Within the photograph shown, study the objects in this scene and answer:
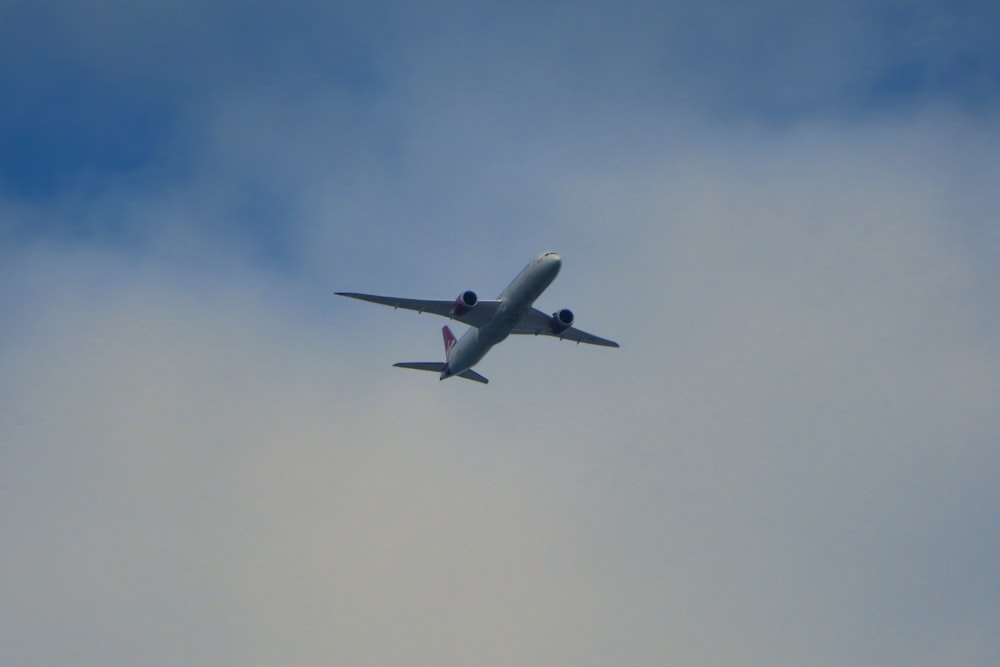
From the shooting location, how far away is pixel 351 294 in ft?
233

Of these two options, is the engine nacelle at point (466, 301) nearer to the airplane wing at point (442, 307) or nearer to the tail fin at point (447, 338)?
the airplane wing at point (442, 307)

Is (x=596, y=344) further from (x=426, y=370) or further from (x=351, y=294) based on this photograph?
(x=351, y=294)

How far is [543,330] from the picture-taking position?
79812mm

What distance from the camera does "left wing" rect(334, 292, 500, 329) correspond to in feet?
235

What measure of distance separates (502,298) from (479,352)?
247 inches

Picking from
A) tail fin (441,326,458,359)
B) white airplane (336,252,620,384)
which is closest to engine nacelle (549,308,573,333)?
white airplane (336,252,620,384)

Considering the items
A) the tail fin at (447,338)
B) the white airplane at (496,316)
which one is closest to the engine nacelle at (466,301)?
the white airplane at (496,316)

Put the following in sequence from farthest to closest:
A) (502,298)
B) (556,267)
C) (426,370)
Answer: (426,370)
(502,298)
(556,267)

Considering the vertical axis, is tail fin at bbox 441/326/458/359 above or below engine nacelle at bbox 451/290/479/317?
above

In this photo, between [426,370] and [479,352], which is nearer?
[479,352]

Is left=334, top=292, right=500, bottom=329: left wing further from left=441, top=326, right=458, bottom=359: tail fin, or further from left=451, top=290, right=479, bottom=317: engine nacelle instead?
left=441, top=326, right=458, bottom=359: tail fin

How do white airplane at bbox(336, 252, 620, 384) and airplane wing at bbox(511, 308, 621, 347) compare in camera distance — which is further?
airplane wing at bbox(511, 308, 621, 347)

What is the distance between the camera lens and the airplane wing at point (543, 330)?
257 feet

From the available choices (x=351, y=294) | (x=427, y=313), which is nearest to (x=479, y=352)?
(x=427, y=313)
